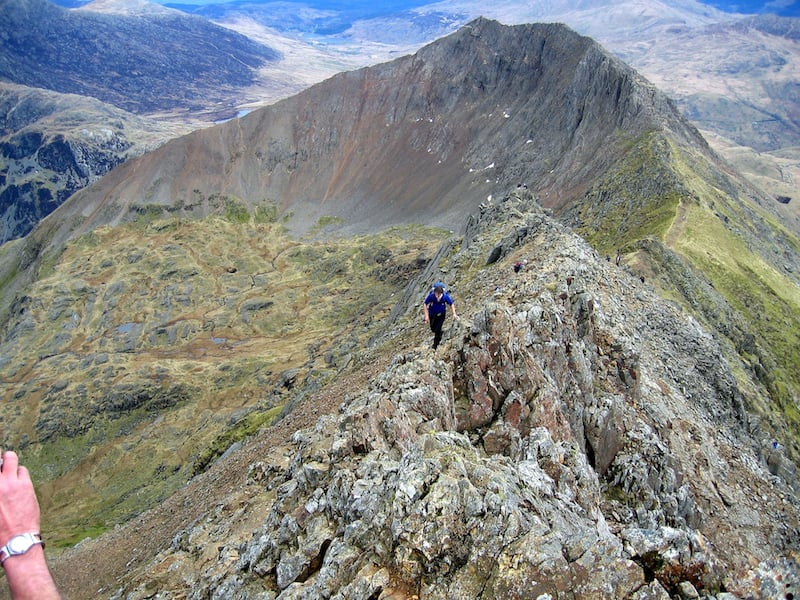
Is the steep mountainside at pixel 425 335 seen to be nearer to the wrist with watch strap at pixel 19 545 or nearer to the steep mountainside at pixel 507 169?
the steep mountainside at pixel 507 169

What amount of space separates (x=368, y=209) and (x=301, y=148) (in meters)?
38.3

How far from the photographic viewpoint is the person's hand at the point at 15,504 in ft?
19.0

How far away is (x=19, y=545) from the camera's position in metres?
5.76

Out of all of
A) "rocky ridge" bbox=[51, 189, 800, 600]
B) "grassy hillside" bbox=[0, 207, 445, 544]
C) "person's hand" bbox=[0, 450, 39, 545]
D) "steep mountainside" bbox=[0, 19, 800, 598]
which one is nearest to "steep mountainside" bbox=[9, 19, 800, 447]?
"steep mountainside" bbox=[0, 19, 800, 598]

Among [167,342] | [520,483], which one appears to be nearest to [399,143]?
[167,342]

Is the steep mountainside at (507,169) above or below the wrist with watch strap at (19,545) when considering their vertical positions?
below

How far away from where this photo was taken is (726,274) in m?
68.8

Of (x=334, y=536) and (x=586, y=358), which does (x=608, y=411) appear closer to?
(x=586, y=358)

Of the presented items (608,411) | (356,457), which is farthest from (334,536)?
(608,411)

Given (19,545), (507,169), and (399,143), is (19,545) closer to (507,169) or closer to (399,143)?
(507,169)

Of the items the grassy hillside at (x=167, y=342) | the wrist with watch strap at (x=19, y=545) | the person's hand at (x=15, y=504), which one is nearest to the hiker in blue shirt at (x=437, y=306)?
the person's hand at (x=15, y=504)

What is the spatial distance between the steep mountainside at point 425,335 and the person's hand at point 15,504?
888 cm

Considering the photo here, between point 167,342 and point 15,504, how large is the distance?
13154 cm

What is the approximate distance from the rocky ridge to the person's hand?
865 cm
